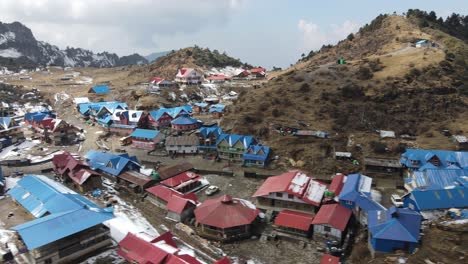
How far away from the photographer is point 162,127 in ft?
244

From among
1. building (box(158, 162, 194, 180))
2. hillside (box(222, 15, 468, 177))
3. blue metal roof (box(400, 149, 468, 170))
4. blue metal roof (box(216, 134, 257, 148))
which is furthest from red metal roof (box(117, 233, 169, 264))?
blue metal roof (box(400, 149, 468, 170))

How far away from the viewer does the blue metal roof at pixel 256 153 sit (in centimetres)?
5584

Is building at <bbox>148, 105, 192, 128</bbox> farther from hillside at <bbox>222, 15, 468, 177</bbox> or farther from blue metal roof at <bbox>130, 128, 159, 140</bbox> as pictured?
hillside at <bbox>222, 15, 468, 177</bbox>

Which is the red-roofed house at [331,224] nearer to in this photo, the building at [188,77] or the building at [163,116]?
the building at [163,116]

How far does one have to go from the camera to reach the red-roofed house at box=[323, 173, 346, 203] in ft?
136

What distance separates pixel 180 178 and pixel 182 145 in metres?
13.5

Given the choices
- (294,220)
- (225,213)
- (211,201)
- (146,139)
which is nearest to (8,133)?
(146,139)

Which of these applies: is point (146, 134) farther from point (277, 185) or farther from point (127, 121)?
point (277, 185)

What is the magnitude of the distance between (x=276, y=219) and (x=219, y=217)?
20.8 ft

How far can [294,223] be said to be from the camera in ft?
122

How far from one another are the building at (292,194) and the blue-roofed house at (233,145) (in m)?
13.9

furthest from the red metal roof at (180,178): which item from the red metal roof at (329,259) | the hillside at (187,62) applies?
the hillside at (187,62)

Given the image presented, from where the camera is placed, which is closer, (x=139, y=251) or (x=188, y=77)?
(x=139, y=251)

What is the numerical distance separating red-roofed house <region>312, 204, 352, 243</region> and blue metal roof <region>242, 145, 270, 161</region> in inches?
746
